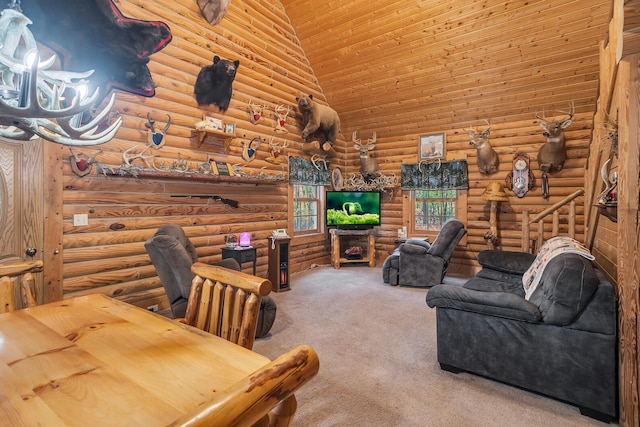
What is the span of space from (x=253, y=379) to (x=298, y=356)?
0.14m

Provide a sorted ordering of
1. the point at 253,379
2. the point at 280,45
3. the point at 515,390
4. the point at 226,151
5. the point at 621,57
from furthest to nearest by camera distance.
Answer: the point at 280,45 < the point at 226,151 < the point at 515,390 < the point at 621,57 < the point at 253,379

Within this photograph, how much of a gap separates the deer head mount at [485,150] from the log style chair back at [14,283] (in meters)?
5.84

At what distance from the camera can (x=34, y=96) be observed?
1146 millimetres

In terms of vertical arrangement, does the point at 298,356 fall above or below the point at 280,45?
below

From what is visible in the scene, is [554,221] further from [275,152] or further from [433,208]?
[275,152]

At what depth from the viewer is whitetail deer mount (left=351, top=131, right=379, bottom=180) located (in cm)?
684

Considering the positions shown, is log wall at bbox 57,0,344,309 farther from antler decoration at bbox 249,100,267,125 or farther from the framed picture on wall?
the framed picture on wall

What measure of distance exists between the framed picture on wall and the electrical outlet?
216 inches

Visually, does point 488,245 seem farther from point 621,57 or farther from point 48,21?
point 48,21

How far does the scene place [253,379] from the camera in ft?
2.09

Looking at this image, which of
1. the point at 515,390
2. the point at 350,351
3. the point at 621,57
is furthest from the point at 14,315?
the point at 621,57

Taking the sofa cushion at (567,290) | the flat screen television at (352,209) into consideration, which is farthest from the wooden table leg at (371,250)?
the sofa cushion at (567,290)

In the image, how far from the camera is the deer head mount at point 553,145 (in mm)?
4945

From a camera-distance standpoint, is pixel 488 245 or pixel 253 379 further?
pixel 488 245
